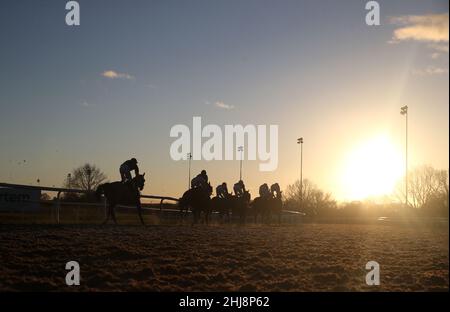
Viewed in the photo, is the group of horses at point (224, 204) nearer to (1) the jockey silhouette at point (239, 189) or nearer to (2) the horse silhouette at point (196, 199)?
(2) the horse silhouette at point (196, 199)

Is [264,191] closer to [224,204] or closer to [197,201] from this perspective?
[224,204]

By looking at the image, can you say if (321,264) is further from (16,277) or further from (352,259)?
(16,277)

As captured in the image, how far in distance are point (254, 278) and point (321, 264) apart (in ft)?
6.12

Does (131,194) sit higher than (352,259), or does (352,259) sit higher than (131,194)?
(131,194)

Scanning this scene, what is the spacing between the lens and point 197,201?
21828 mm

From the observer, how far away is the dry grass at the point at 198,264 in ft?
23.6

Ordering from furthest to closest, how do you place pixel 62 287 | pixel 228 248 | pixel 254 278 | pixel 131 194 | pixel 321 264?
pixel 131 194
pixel 228 248
pixel 321 264
pixel 254 278
pixel 62 287

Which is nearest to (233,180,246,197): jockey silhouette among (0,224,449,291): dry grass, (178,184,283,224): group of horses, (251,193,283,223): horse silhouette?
(178,184,283,224): group of horses

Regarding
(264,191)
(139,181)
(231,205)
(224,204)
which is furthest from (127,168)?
(264,191)

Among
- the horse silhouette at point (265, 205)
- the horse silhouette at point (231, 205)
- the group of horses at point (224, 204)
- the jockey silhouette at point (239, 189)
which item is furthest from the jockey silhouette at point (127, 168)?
the horse silhouette at point (265, 205)

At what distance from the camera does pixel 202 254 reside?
32.1 feet

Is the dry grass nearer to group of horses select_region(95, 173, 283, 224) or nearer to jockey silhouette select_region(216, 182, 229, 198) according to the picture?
group of horses select_region(95, 173, 283, 224)

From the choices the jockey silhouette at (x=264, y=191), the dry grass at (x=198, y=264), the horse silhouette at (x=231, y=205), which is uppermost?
the jockey silhouette at (x=264, y=191)
